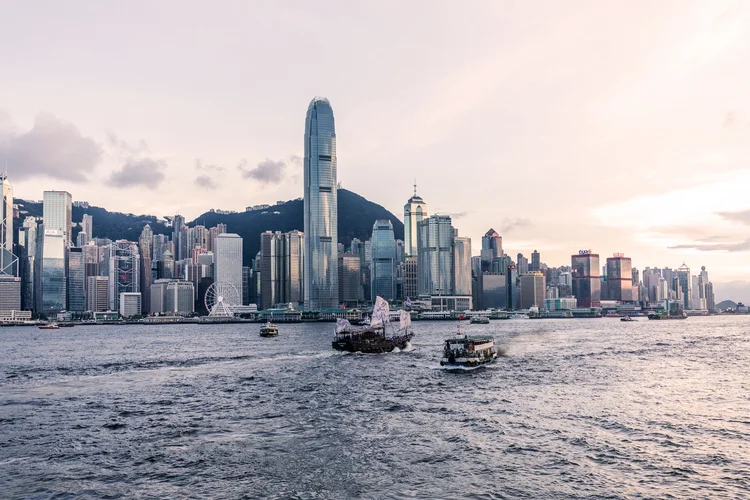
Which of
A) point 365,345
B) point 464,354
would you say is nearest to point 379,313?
point 365,345

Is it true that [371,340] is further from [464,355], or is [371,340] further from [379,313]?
[464,355]

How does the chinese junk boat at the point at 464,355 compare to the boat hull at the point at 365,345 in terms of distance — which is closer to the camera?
the chinese junk boat at the point at 464,355

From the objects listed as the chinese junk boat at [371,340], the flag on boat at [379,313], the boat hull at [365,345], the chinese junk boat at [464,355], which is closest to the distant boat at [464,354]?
the chinese junk boat at [464,355]

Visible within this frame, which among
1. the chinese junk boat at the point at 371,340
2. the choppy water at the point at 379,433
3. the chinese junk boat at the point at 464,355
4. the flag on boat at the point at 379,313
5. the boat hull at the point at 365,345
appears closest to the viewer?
the choppy water at the point at 379,433

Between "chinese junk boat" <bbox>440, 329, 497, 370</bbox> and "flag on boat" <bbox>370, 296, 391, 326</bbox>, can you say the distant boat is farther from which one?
"flag on boat" <bbox>370, 296, 391, 326</bbox>

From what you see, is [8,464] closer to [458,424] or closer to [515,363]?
[458,424]

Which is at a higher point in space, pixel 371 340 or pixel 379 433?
pixel 371 340

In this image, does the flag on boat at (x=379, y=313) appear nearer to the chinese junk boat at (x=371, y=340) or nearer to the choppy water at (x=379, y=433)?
the chinese junk boat at (x=371, y=340)

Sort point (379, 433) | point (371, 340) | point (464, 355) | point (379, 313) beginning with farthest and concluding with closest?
point (379, 313)
point (371, 340)
point (464, 355)
point (379, 433)

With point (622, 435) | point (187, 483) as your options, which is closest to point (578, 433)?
point (622, 435)
